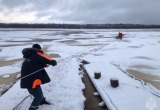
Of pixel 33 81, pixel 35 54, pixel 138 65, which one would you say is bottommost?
pixel 138 65

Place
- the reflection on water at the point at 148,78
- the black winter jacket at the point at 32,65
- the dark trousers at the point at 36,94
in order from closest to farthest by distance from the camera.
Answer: the black winter jacket at the point at 32,65, the dark trousers at the point at 36,94, the reflection on water at the point at 148,78

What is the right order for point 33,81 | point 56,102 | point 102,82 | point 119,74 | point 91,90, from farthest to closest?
point 119,74 < point 102,82 < point 91,90 < point 56,102 < point 33,81

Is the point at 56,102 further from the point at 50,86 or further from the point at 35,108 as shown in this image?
the point at 50,86

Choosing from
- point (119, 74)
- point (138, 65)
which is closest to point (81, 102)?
point (119, 74)

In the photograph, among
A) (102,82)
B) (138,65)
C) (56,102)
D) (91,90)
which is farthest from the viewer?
(138,65)

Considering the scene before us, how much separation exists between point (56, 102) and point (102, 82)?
2423 millimetres

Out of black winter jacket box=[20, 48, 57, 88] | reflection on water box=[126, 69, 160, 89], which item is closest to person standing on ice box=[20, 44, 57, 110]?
black winter jacket box=[20, 48, 57, 88]

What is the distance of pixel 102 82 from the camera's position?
319 inches

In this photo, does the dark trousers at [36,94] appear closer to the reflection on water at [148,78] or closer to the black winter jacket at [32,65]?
the black winter jacket at [32,65]

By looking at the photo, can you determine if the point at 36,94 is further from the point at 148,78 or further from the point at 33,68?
the point at 148,78

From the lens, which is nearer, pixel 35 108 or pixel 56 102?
pixel 35 108

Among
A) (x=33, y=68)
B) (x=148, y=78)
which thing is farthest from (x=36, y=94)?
(x=148, y=78)

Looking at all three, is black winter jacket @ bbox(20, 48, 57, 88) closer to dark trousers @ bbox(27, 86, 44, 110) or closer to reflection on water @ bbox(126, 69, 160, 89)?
dark trousers @ bbox(27, 86, 44, 110)

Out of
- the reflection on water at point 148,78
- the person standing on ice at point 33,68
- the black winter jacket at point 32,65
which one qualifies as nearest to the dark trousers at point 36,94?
the person standing on ice at point 33,68
